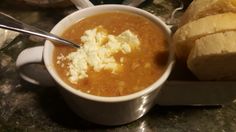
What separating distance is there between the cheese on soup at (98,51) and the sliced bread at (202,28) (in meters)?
0.11

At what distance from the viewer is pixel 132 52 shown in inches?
31.2

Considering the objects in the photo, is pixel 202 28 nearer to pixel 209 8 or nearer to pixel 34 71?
pixel 209 8

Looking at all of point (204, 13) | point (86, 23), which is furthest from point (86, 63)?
point (204, 13)

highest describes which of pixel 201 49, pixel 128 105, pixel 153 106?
pixel 201 49

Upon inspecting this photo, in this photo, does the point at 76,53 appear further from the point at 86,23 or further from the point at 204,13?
the point at 204,13

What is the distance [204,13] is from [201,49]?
102 mm

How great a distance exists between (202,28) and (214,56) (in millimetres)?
65

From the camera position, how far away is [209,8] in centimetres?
75

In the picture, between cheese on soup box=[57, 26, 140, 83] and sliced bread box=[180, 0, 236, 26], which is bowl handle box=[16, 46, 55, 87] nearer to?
cheese on soup box=[57, 26, 140, 83]

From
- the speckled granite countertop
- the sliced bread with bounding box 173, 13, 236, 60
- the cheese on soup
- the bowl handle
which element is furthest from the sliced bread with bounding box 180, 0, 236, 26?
the bowl handle

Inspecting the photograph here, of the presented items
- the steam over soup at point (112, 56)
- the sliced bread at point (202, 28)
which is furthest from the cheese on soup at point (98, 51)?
the sliced bread at point (202, 28)

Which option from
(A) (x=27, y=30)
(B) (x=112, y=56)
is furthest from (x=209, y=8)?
(A) (x=27, y=30)

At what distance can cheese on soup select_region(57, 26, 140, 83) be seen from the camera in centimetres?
76

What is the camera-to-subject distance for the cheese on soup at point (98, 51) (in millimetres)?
756
